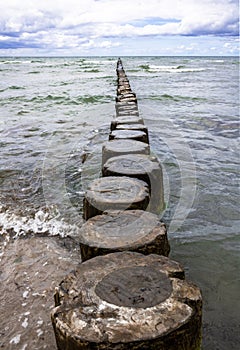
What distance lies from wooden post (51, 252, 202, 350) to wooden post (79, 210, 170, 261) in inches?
5.9

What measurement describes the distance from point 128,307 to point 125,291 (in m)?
0.10

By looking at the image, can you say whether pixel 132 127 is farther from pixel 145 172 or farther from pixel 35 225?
pixel 35 225

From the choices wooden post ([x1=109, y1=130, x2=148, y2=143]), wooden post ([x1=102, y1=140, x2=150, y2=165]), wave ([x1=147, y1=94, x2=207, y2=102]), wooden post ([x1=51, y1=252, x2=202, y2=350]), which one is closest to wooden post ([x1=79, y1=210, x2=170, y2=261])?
wooden post ([x1=51, y1=252, x2=202, y2=350])

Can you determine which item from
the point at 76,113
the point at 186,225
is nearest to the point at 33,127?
the point at 76,113

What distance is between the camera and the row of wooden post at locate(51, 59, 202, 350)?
4.08 feet

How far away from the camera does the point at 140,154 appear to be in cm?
333

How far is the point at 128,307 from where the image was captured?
4.50 ft

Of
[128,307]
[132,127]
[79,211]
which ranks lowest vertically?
[79,211]

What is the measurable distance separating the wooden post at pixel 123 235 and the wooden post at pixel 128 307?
0.15m

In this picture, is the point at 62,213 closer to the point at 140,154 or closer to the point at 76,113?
the point at 140,154

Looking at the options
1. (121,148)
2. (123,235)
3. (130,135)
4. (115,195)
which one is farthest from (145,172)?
(130,135)

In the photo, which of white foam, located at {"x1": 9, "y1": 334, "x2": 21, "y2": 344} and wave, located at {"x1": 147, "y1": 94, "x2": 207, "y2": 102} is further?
wave, located at {"x1": 147, "y1": 94, "x2": 207, "y2": 102}

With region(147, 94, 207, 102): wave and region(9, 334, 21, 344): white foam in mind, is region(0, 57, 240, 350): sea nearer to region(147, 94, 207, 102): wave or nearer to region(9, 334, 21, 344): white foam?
region(9, 334, 21, 344): white foam

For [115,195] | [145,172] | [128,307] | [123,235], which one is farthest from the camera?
[145,172]
